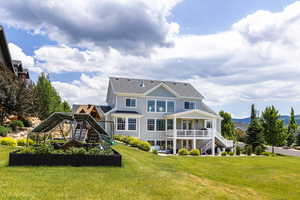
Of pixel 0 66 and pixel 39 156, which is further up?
pixel 0 66

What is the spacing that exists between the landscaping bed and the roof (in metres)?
18.0

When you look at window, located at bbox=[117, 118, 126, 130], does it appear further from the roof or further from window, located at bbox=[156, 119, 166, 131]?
window, located at bbox=[156, 119, 166, 131]

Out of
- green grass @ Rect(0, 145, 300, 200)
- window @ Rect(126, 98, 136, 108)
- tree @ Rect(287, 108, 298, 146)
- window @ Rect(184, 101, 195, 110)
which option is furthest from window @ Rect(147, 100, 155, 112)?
tree @ Rect(287, 108, 298, 146)

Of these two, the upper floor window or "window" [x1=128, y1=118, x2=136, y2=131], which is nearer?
"window" [x1=128, y1=118, x2=136, y2=131]

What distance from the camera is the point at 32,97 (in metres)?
22.6

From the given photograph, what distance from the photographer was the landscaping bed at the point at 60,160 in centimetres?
947

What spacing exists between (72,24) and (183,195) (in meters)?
12.6

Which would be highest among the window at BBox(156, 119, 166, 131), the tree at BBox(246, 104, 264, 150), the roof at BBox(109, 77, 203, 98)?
the roof at BBox(109, 77, 203, 98)

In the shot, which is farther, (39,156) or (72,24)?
(72,24)

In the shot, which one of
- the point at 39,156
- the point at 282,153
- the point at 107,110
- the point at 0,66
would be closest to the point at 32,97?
the point at 0,66

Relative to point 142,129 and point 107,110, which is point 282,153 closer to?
point 142,129

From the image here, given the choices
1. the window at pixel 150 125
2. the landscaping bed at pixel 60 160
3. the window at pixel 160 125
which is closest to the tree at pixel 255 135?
the window at pixel 160 125

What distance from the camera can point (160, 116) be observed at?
29594 millimetres

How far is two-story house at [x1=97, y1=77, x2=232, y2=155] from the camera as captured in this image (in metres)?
27.4
